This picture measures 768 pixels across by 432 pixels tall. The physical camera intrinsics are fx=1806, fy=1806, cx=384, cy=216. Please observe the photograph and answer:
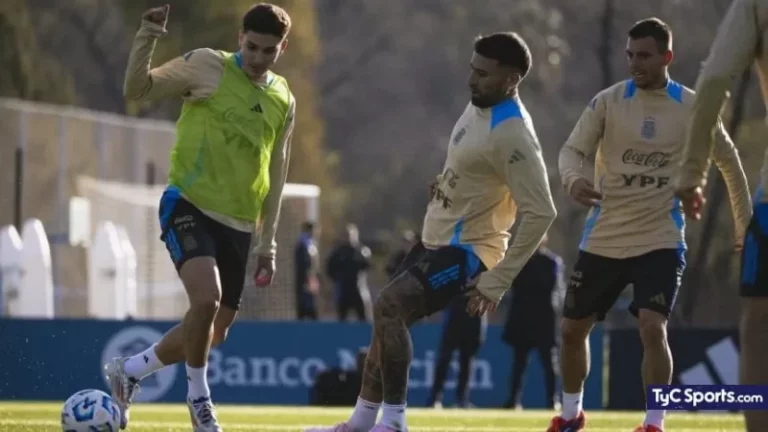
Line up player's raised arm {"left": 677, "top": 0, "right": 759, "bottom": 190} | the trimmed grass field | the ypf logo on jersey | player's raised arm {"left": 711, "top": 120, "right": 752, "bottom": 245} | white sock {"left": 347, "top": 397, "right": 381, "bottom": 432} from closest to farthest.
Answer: player's raised arm {"left": 677, "top": 0, "right": 759, "bottom": 190}
white sock {"left": 347, "top": 397, "right": 381, "bottom": 432}
player's raised arm {"left": 711, "top": 120, "right": 752, "bottom": 245}
the trimmed grass field
the ypf logo on jersey

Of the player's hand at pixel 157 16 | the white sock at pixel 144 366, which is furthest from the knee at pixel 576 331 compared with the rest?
the player's hand at pixel 157 16

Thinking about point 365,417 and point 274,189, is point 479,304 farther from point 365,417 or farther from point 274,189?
point 274,189

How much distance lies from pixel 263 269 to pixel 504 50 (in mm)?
2096

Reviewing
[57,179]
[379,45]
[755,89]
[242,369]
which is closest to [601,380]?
[242,369]

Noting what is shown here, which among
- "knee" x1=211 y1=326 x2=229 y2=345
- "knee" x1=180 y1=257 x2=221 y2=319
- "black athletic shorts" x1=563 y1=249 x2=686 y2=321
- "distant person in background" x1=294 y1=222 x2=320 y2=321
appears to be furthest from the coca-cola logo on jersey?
"distant person in background" x1=294 y1=222 x2=320 y2=321

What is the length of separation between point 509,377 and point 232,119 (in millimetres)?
13766

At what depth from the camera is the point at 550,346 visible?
2133 cm

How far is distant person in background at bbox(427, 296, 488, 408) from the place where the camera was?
20969mm

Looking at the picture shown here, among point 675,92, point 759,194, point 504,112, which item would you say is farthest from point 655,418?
point 759,194

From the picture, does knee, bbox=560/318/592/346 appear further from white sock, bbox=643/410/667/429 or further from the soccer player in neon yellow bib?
the soccer player in neon yellow bib

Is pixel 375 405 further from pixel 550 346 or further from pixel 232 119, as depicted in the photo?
pixel 550 346

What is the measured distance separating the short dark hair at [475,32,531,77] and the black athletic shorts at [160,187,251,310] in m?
1.76

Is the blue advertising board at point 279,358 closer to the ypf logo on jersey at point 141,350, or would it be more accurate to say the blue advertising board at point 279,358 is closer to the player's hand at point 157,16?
the ypf logo on jersey at point 141,350

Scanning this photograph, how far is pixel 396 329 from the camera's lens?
984 centimetres
